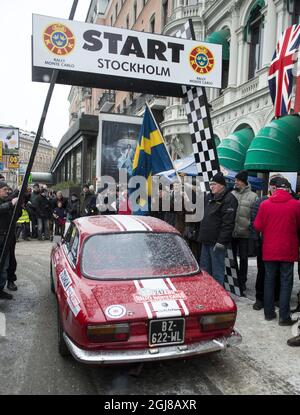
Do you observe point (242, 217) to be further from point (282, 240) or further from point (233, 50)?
point (233, 50)

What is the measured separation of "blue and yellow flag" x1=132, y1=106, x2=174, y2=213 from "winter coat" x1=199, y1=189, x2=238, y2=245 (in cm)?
185

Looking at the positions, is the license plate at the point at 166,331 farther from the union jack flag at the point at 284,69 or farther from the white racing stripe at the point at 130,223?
the union jack flag at the point at 284,69

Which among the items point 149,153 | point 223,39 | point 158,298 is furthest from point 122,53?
point 223,39

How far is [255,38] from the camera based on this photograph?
14.6 meters

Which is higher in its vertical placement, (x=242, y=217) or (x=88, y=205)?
(x=242, y=217)

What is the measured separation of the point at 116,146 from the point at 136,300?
12.1m

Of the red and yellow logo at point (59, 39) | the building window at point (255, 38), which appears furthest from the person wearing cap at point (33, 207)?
the building window at point (255, 38)

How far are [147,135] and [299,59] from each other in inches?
137

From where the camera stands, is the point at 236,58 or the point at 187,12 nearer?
the point at 236,58

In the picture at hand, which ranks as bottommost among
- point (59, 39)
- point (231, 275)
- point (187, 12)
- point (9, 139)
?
point (231, 275)

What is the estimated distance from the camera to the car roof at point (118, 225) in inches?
163

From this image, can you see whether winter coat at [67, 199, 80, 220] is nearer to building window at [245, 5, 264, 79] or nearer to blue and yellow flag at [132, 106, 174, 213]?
blue and yellow flag at [132, 106, 174, 213]

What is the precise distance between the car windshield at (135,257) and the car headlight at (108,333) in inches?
26.6

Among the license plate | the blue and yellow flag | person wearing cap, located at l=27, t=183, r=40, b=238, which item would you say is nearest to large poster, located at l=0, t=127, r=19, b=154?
person wearing cap, located at l=27, t=183, r=40, b=238
